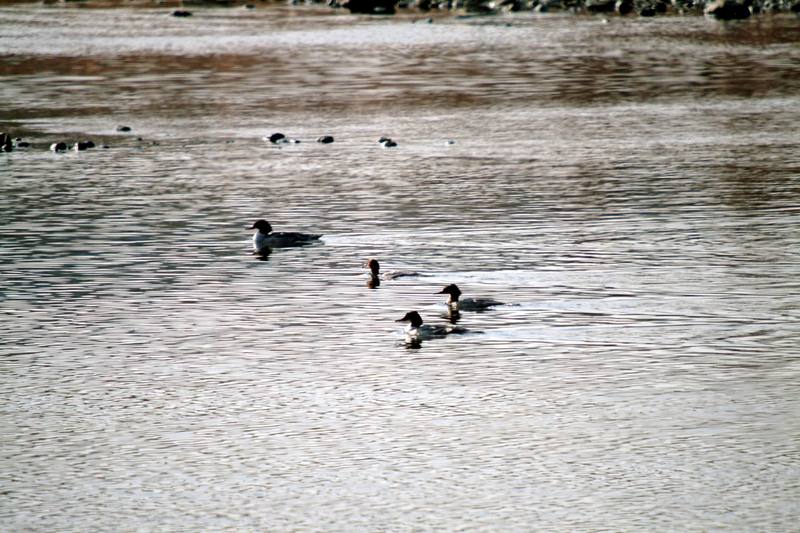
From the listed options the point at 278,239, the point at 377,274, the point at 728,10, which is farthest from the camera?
the point at 728,10

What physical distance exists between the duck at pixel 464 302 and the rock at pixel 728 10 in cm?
5765

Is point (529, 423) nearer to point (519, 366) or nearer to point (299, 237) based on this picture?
point (519, 366)

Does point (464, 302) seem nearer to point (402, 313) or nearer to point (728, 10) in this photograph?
point (402, 313)

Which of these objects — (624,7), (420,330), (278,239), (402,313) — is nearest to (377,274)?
(402,313)

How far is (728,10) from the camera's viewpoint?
77.1 metres

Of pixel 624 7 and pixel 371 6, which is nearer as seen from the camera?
pixel 624 7

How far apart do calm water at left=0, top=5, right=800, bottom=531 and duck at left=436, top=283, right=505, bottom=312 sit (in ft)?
0.56

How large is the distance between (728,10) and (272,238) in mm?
54546

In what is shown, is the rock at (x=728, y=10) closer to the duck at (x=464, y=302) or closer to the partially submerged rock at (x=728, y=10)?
the partially submerged rock at (x=728, y=10)

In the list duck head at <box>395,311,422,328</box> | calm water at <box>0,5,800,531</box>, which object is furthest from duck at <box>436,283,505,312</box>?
duck head at <box>395,311,422,328</box>

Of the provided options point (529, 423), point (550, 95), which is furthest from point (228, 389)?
point (550, 95)

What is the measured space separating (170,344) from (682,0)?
6768cm

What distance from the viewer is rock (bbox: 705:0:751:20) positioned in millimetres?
76875

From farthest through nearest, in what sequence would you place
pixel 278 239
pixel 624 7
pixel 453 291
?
pixel 624 7
pixel 278 239
pixel 453 291
